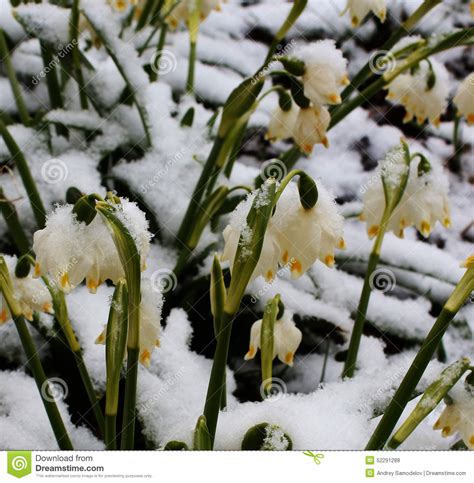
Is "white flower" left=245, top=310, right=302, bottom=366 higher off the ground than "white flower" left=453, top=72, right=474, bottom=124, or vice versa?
"white flower" left=453, top=72, right=474, bottom=124

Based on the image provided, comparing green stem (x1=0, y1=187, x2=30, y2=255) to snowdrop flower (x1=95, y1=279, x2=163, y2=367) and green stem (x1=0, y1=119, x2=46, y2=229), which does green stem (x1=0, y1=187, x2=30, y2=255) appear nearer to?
green stem (x1=0, y1=119, x2=46, y2=229)

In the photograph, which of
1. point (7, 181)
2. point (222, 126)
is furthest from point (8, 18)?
point (222, 126)

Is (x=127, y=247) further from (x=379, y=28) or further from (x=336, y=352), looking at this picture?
(x=379, y=28)

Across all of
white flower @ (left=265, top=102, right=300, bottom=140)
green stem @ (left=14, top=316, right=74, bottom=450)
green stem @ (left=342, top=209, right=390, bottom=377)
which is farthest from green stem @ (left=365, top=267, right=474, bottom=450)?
white flower @ (left=265, top=102, right=300, bottom=140)

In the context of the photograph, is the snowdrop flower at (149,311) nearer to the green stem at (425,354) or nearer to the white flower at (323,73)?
the green stem at (425,354)

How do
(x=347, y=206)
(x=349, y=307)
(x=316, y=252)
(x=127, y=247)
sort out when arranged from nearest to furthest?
(x=127, y=247), (x=316, y=252), (x=349, y=307), (x=347, y=206)

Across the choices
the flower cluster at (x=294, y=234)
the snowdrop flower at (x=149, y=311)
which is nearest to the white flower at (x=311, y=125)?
the flower cluster at (x=294, y=234)
